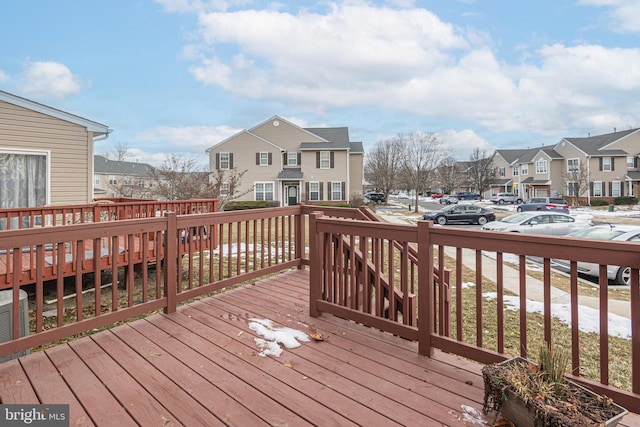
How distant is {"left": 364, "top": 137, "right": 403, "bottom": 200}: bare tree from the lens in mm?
42875

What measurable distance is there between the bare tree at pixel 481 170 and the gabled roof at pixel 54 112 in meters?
47.8

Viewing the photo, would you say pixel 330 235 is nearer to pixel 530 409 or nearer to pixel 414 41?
pixel 530 409

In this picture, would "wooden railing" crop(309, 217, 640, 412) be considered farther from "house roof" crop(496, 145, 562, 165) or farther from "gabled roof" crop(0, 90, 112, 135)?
"house roof" crop(496, 145, 562, 165)

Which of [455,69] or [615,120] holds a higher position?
[615,120]

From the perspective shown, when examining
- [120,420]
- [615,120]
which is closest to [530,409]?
[120,420]

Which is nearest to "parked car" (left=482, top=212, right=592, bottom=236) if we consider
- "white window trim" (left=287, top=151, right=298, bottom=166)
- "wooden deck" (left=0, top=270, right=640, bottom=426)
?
"wooden deck" (left=0, top=270, right=640, bottom=426)

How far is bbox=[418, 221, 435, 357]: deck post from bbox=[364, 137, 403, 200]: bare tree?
40620 millimetres

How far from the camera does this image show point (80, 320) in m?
2.97

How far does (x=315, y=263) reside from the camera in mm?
3570

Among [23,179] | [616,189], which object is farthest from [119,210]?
[616,189]

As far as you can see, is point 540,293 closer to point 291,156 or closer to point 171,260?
point 171,260

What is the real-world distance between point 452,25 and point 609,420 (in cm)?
1314

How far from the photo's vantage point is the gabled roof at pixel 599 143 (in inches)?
1452

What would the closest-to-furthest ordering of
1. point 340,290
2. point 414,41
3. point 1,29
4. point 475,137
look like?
point 340,290, point 1,29, point 414,41, point 475,137
